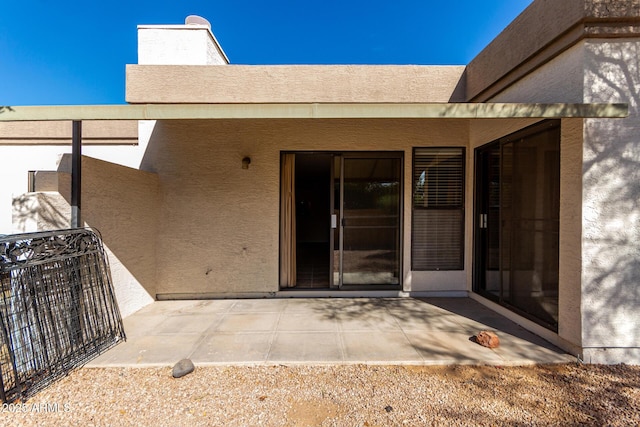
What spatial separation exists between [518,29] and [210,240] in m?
5.43

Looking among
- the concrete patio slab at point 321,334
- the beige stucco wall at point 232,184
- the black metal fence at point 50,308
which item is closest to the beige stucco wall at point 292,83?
the beige stucco wall at point 232,184

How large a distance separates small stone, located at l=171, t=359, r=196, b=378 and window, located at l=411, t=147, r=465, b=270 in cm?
366

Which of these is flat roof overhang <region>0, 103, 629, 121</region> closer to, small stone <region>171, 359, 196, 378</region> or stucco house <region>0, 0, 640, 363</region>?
stucco house <region>0, 0, 640, 363</region>

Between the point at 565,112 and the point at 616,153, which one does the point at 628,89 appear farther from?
the point at 565,112

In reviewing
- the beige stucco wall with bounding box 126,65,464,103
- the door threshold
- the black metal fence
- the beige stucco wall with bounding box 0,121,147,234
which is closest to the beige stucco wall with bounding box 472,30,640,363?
the beige stucco wall with bounding box 126,65,464,103

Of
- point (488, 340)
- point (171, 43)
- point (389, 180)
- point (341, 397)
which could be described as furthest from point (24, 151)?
point (488, 340)

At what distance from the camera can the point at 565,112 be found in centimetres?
266

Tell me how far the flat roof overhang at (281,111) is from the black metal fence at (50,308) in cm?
125

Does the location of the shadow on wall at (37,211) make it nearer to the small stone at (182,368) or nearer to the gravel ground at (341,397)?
the gravel ground at (341,397)

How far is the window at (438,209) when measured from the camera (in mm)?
4879

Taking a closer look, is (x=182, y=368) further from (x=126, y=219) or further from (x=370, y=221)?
(x=370, y=221)

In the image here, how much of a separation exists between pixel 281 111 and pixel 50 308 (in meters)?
3.01

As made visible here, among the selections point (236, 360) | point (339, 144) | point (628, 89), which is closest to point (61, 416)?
point (236, 360)

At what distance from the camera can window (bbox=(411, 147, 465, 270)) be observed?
4879 millimetres
